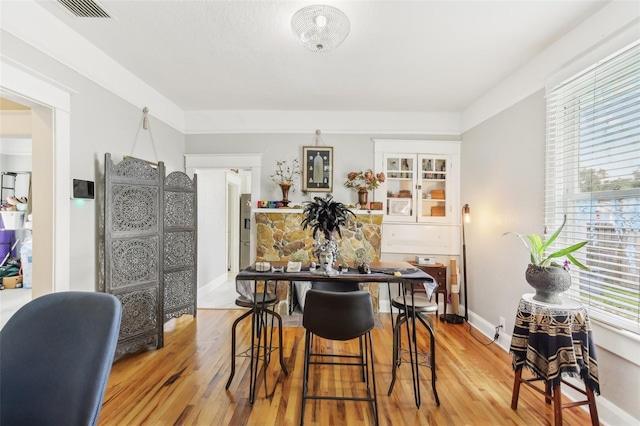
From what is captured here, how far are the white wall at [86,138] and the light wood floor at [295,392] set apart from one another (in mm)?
1011

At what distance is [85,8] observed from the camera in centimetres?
200

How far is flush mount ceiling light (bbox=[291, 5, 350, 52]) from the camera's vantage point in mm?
1754

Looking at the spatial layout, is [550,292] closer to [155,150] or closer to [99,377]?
[99,377]

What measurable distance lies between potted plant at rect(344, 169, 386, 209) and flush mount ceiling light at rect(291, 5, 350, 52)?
85.0 inches

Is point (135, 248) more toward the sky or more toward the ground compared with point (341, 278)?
more toward the sky

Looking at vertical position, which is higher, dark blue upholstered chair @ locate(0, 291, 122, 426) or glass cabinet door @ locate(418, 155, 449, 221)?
glass cabinet door @ locate(418, 155, 449, 221)

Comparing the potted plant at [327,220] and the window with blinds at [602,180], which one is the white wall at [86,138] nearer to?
the potted plant at [327,220]

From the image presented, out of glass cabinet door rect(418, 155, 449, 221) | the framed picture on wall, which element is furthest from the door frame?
glass cabinet door rect(418, 155, 449, 221)

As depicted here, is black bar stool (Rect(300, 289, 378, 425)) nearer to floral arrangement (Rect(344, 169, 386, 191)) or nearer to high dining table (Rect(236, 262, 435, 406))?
high dining table (Rect(236, 262, 435, 406))

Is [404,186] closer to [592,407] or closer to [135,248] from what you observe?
[592,407]

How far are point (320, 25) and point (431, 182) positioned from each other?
114 inches

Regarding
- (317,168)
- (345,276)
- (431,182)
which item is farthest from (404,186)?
(345,276)

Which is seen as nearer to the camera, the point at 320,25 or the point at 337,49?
the point at 320,25

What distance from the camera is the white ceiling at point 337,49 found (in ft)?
6.54
